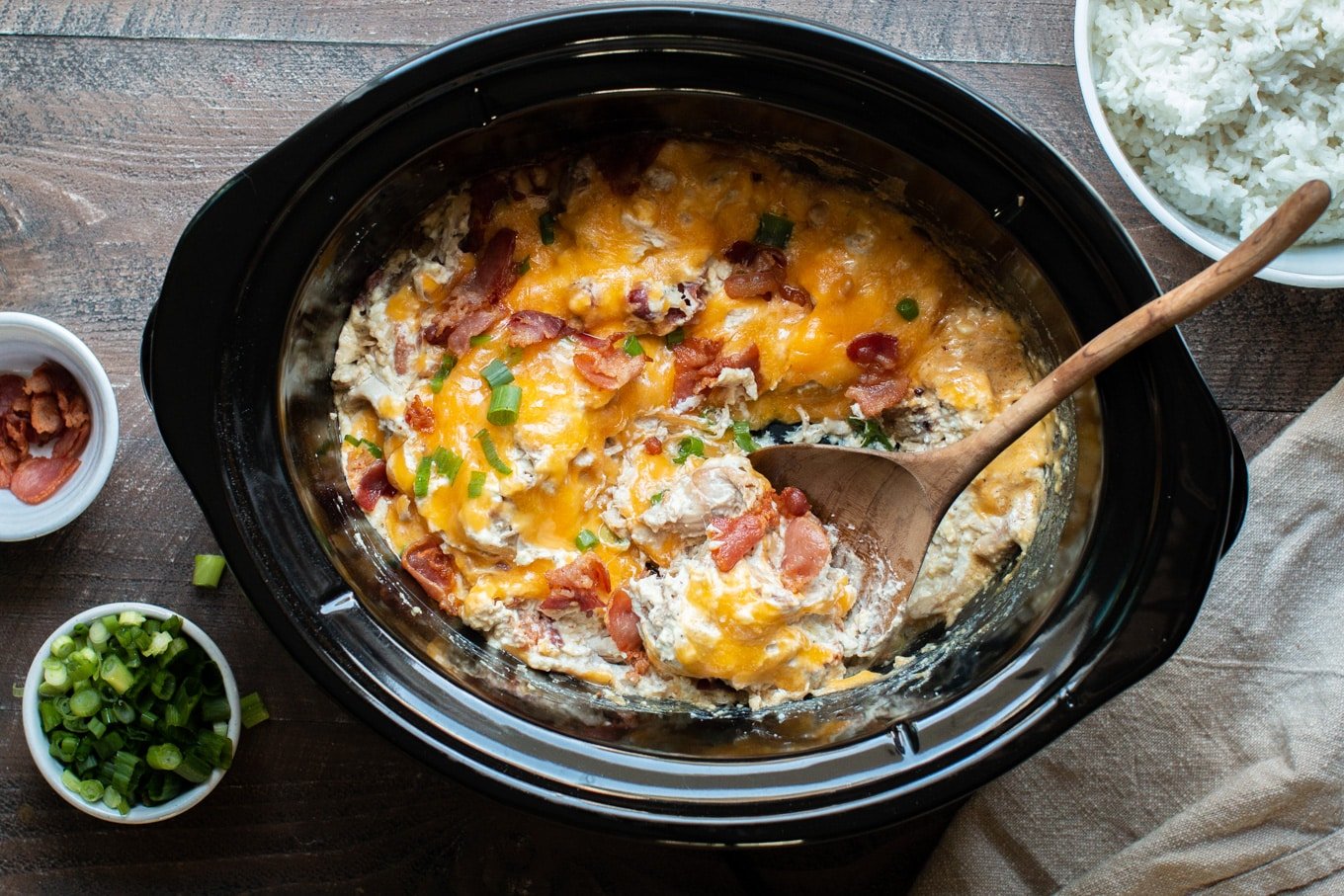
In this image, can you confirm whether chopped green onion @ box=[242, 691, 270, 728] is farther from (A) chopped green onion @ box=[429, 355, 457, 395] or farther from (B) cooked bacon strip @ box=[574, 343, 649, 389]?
(B) cooked bacon strip @ box=[574, 343, 649, 389]

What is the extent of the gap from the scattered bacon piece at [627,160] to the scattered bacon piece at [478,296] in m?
0.21

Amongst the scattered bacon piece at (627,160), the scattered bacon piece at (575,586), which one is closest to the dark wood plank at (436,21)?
the scattered bacon piece at (627,160)

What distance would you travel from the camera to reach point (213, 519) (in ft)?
5.73

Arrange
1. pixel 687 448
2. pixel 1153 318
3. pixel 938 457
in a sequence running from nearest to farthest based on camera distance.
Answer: pixel 1153 318
pixel 938 457
pixel 687 448

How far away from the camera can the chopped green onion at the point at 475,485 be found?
6.34ft

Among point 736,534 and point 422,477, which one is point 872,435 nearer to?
point 736,534

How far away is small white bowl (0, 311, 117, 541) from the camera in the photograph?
6.60 feet

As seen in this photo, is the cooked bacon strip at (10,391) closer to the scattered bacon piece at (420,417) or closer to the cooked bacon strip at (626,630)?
the scattered bacon piece at (420,417)

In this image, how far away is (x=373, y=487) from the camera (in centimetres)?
204

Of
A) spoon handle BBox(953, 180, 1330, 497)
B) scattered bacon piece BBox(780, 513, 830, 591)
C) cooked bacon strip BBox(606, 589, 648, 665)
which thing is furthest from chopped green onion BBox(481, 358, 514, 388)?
spoon handle BBox(953, 180, 1330, 497)

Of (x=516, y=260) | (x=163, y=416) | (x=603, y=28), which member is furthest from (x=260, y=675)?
(x=603, y=28)

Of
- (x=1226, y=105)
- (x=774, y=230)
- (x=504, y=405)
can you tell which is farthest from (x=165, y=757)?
(x=1226, y=105)

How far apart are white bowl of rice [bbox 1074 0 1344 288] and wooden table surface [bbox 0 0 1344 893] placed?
A: 0.08m

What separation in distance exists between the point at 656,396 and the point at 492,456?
0.33 metres
